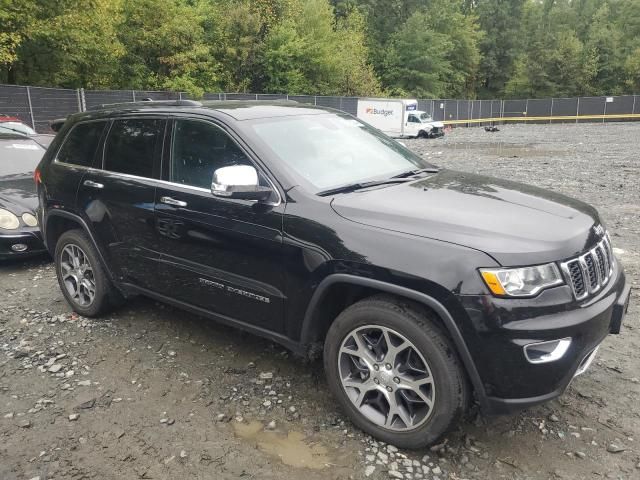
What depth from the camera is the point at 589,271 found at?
280cm

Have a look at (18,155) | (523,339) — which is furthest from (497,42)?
(523,339)

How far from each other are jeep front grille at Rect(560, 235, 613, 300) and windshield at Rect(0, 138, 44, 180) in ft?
23.7

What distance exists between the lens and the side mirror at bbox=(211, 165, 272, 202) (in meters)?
3.15

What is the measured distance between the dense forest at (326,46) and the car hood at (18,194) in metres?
15.4

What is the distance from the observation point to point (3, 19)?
66.2 feet

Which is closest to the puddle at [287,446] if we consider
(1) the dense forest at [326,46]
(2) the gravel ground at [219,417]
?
(2) the gravel ground at [219,417]

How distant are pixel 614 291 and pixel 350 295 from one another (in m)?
1.44

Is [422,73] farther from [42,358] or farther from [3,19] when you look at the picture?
[42,358]

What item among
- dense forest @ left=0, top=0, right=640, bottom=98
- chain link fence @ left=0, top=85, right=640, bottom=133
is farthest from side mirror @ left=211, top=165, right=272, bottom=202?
chain link fence @ left=0, top=85, right=640, bottom=133

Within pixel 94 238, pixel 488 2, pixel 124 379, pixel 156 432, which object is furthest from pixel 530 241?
pixel 488 2

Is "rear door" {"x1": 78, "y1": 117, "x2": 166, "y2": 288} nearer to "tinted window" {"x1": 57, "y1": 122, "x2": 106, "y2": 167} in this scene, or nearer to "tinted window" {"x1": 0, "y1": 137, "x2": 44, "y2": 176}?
"tinted window" {"x1": 57, "y1": 122, "x2": 106, "y2": 167}

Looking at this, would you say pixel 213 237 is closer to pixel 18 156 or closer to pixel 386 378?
pixel 386 378

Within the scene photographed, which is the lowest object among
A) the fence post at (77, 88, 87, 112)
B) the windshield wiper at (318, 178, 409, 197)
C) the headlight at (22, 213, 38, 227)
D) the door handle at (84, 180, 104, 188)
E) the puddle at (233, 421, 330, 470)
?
the puddle at (233, 421, 330, 470)

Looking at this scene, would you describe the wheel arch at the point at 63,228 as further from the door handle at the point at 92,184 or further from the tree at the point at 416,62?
the tree at the point at 416,62
